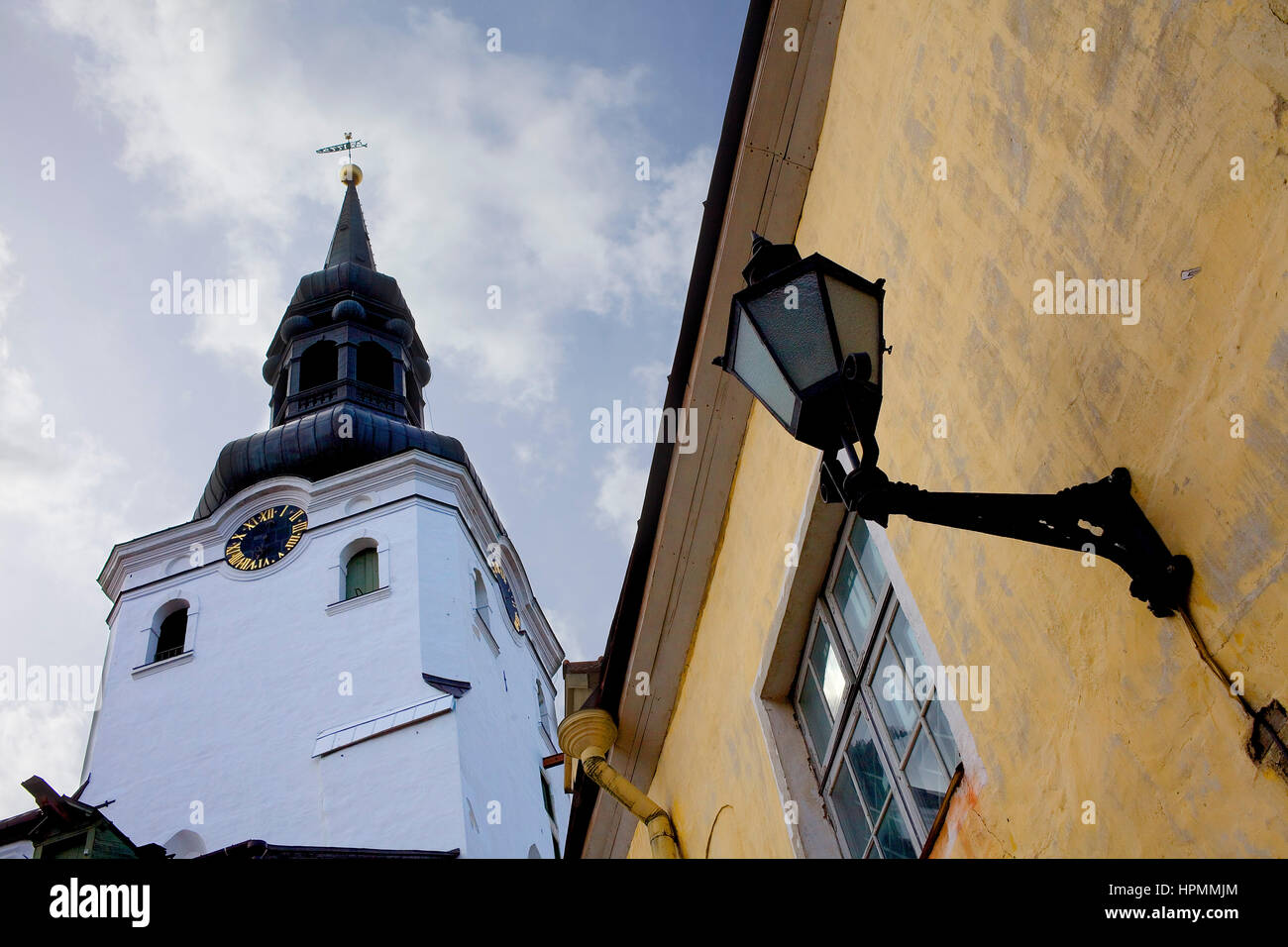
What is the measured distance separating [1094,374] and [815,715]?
113 inches

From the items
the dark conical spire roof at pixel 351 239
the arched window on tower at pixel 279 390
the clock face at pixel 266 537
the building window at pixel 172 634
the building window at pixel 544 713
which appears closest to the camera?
the building window at pixel 172 634

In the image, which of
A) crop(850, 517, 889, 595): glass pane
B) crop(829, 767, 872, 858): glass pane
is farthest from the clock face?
crop(850, 517, 889, 595): glass pane

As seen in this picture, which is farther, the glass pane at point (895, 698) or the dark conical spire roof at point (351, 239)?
the dark conical spire roof at point (351, 239)

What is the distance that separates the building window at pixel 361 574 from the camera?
26328 mm

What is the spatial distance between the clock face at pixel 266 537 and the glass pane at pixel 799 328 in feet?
84.6

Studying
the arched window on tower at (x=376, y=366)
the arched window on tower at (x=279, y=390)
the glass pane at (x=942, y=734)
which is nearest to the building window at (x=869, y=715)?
the glass pane at (x=942, y=734)

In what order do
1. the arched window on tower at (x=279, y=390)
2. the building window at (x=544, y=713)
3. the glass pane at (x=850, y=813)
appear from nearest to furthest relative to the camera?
1. the glass pane at (x=850, y=813)
2. the building window at (x=544, y=713)
3. the arched window on tower at (x=279, y=390)

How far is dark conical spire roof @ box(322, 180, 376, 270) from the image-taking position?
4130cm

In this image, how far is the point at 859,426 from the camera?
2.80m

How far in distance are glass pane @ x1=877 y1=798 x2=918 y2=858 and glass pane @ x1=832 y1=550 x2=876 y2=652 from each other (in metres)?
0.66

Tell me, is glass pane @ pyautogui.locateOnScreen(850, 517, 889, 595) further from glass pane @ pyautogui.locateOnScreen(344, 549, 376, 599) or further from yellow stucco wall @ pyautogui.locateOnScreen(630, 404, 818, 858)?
glass pane @ pyautogui.locateOnScreen(344, 549, 376, 599)

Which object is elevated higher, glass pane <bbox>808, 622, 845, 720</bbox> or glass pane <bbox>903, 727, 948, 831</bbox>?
glass pane <bbox>808, 622, 845, 720</bbox>

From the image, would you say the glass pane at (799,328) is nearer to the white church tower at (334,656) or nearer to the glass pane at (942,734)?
the glass pane at (942,734)

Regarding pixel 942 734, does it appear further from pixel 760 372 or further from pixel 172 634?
pixel 172 634
